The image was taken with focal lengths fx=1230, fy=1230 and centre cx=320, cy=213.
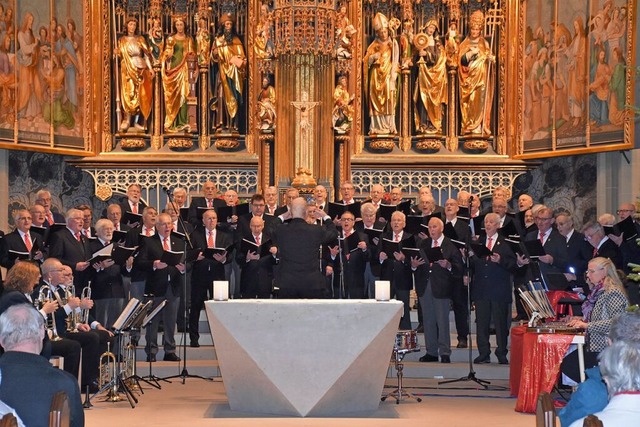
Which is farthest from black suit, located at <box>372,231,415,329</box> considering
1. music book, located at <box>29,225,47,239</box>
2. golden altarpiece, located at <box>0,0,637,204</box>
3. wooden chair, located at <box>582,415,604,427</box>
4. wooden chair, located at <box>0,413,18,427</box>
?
wooden chair, located at <box>0,413,18,427</box>

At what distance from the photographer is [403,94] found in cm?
1507

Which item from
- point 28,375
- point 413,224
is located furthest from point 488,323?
point 28,375

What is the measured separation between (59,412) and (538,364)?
209 inches

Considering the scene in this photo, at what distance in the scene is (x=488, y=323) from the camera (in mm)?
11148

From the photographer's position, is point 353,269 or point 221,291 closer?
point 221,291

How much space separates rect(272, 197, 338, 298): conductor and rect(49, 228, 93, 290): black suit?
95.7 inches

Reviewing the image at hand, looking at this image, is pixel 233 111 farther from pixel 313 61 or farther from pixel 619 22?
pixel 619 22

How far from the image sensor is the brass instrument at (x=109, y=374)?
9406 mm

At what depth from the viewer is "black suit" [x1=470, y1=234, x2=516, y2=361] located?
11086 millimetres

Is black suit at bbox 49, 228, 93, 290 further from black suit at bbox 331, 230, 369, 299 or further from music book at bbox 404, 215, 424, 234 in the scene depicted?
music book at bbox 404, 215, 424, 234

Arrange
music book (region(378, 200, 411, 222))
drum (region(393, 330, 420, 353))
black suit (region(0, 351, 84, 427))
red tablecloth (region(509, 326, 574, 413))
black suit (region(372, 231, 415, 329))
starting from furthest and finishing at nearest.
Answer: music book (region(378, 200, 411, 222)), black suit (region(372, 231, 415, 329)), drum (region(393, 330, 420, 353)), red tablecloth (region(509, 326, 574, 413)), black suit (region(0, 351, 84, 427))

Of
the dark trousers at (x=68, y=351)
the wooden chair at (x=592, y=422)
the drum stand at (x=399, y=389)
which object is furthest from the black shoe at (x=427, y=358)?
the wooden chair at (x=592, y=422)

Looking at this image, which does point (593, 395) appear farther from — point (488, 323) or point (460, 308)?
point (460, 308)

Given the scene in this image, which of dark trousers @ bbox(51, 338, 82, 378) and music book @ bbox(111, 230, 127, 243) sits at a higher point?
music book @ bbox(111, 230, 127, 243)
